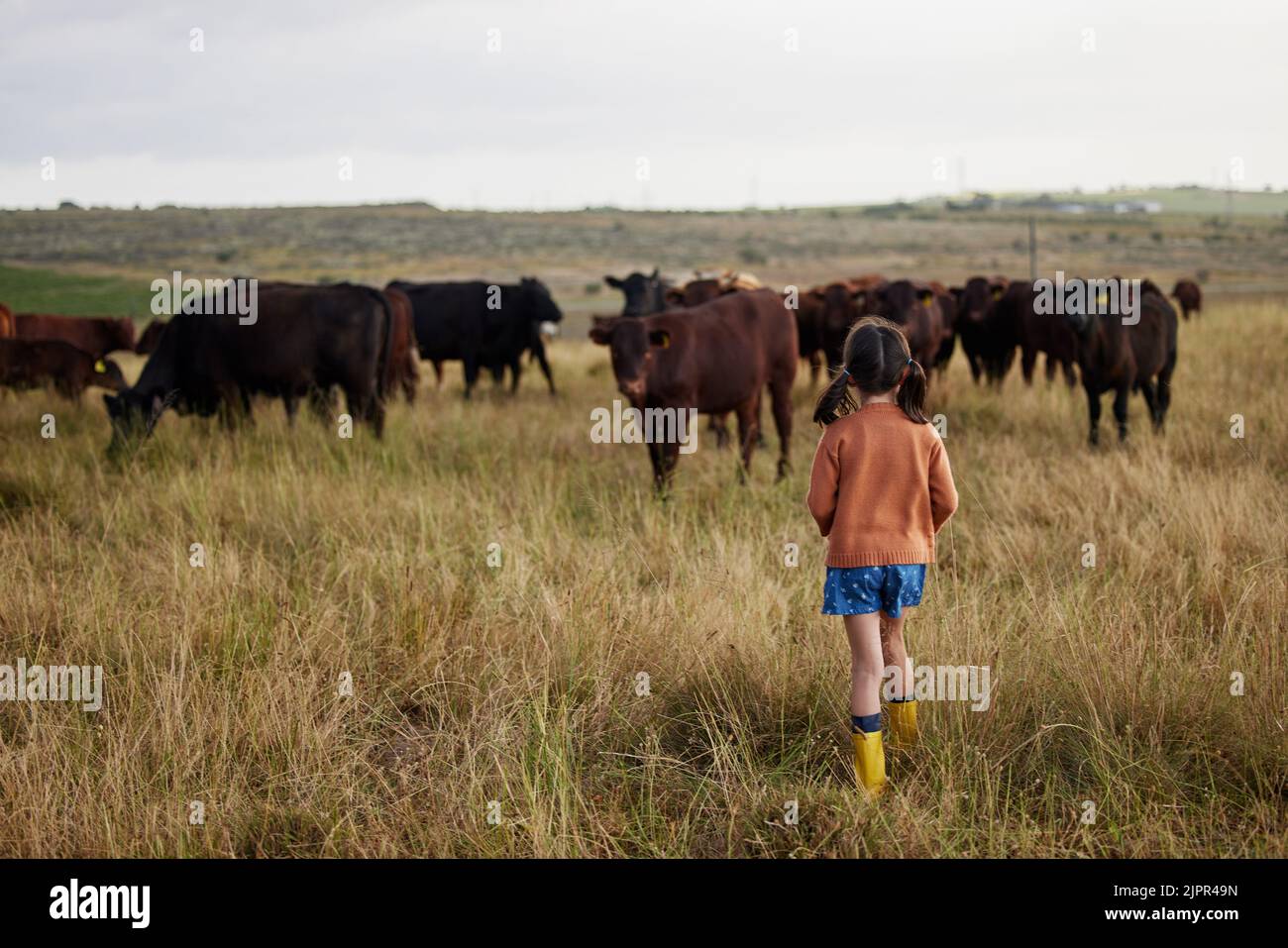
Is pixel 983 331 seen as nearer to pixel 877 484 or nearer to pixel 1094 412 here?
pixel 1094 412

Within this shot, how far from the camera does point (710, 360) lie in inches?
333

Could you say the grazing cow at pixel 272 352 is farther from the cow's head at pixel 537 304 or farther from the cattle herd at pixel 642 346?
the cow's head at pixel 537 304

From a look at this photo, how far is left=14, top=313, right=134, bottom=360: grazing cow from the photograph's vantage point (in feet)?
60.5

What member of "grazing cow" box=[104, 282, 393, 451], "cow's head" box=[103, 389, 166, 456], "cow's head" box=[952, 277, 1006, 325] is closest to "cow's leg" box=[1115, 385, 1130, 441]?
"cow's head" box=[952, 277, 1006, 325]

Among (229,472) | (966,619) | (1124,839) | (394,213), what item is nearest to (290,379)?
(229,472)

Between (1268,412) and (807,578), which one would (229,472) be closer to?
(807,578)

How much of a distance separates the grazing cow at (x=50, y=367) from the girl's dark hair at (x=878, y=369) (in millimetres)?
12959

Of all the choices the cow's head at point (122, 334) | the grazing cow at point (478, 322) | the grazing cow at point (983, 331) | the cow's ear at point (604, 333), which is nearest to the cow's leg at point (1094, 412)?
the cow's ear at point (604, 333)

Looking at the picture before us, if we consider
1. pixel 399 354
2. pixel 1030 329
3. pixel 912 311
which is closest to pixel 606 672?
pixel 399 354

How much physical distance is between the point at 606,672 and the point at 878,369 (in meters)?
1.74

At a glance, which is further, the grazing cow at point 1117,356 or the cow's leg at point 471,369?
the cow's leg at point 471,369

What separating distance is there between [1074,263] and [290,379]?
54530 millimetres

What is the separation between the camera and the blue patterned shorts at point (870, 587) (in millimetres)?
3426

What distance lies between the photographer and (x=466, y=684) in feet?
14.3
